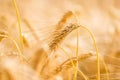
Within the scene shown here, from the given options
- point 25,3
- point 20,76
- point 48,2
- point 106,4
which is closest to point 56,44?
point 20,76

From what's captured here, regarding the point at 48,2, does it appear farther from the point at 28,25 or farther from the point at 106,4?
the point at 28,25

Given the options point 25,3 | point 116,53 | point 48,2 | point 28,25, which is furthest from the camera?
point 48,2

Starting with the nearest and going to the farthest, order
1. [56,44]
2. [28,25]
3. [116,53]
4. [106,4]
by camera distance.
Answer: [56,44] → [28,25] → [116,53] → [106,4]

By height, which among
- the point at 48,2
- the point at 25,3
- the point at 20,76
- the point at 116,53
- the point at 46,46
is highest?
the point at 48,2

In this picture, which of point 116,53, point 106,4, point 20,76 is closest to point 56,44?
point 20,76

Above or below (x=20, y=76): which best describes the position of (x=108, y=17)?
above

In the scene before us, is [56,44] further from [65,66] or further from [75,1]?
[75,1]

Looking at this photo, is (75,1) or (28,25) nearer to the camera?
(28,25)
